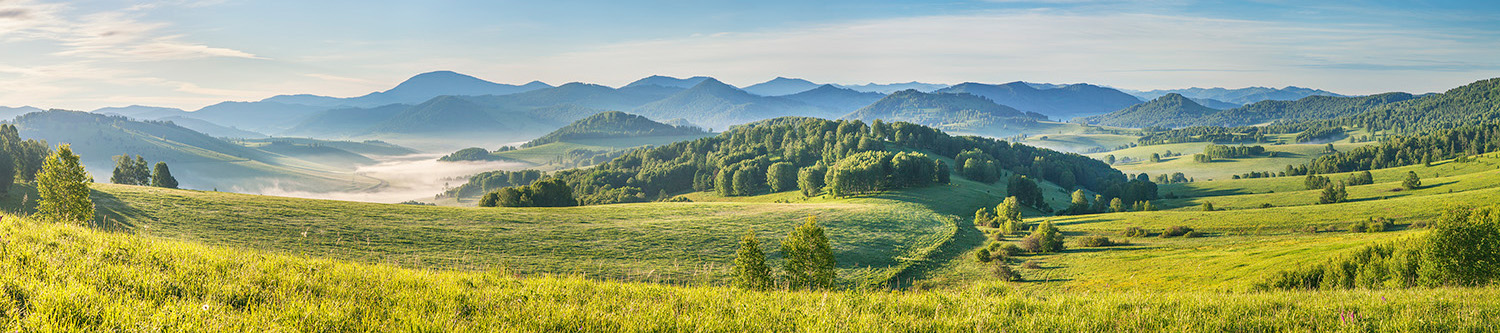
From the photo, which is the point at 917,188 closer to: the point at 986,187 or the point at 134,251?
the point at 986,187

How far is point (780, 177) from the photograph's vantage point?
167125 millimetres

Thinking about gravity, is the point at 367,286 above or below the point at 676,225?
above

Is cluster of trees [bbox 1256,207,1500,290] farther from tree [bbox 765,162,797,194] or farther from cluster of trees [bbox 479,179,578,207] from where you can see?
tree [bbox 765,162,797,194]

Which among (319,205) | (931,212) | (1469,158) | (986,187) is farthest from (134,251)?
(1469,158)

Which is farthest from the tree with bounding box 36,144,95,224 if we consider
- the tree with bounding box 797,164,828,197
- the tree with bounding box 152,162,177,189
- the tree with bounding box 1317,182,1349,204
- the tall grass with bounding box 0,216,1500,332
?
the tree with bounding box 1317,182,1349,204

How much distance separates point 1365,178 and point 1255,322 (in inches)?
8788

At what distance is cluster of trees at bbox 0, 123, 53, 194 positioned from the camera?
211 ft

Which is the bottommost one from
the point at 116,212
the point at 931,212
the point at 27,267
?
the point at 931,212

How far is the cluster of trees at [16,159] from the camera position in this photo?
6438 cm

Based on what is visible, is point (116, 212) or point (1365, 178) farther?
point (1365, 178)

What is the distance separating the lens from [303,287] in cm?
715

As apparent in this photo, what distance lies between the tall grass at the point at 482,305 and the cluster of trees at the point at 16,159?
284ft

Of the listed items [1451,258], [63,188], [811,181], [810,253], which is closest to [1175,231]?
[1451,258]

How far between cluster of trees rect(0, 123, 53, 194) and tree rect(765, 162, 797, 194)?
13011cm
